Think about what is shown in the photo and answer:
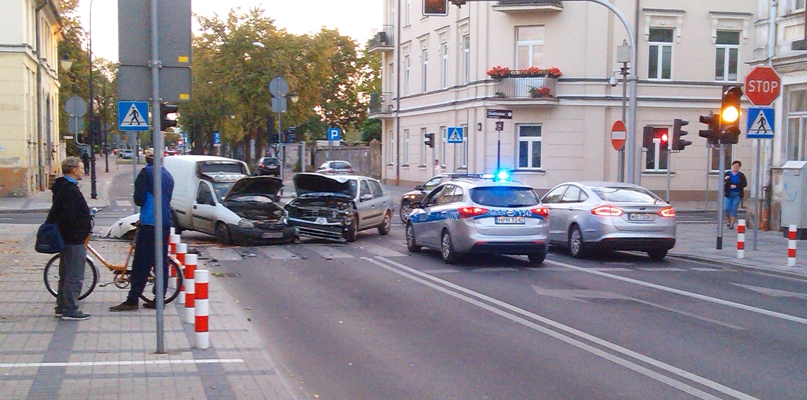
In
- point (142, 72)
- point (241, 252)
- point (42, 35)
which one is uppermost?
point (42, 35)

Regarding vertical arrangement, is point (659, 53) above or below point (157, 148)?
above

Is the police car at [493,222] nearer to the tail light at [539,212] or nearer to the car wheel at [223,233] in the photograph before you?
the tail light at [539,212]

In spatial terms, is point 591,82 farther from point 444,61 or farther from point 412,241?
point 412,241

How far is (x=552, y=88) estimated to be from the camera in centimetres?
3597

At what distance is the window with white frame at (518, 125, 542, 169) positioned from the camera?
36.9m

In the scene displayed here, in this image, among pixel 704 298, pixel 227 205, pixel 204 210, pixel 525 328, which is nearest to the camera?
pixel 525 328

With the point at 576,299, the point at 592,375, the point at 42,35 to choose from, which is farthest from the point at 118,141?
the point at 592,375

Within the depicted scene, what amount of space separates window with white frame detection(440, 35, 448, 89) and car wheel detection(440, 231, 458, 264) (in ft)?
91.1

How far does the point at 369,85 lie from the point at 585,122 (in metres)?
50.6

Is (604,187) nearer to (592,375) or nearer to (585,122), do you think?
(592,375)

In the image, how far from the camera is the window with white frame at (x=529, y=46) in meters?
36.8

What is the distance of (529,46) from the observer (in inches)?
1455

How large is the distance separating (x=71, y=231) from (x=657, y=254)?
459 inches

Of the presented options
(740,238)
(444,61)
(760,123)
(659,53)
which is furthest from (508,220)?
(444,61)
